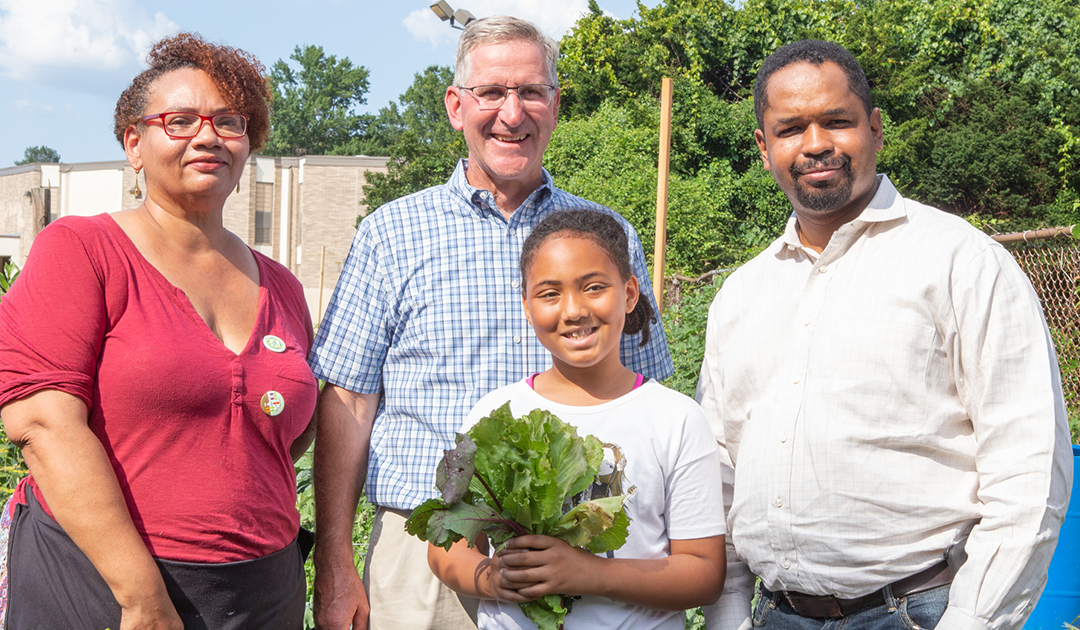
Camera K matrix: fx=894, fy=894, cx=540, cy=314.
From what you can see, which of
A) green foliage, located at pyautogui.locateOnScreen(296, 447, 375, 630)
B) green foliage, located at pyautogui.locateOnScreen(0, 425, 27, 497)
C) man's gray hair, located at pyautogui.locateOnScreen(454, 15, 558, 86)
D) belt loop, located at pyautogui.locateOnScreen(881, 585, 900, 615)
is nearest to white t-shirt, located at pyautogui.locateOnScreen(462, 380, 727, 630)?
belt loop, located at pyautogui.locateOnScreen(881, 585, 900, 615)

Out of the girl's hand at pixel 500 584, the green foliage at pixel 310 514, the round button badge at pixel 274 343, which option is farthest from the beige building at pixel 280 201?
the girl's hand at pixel 500 584

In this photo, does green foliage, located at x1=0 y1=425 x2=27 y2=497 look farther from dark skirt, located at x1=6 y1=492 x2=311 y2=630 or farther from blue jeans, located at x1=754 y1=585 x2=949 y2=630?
blue jeans, located at x1=754 y1=585 x2=949 y2=630

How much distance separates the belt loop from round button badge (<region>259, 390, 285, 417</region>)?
170cm

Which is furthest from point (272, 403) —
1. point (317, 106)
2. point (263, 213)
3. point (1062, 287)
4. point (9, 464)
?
point (317, 106)

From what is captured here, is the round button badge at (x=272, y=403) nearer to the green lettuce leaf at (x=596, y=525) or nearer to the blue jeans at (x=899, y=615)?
the green lettuce leaf at (x=596, y=525)

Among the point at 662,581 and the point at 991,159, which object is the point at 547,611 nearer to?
the point at 662,581

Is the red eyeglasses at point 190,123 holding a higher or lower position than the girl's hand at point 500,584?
higher

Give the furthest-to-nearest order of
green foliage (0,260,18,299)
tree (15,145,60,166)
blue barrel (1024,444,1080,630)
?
tree (15,145,60,166), green foliage (0,260,18,299), blue barrel (1024,444,1080,630)

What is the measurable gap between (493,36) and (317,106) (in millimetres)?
91946

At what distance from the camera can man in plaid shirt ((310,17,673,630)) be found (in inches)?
113

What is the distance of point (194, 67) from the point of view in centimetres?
269

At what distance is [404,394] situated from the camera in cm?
289

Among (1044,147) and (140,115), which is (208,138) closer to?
(140,115)

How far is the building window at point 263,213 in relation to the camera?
140ft
